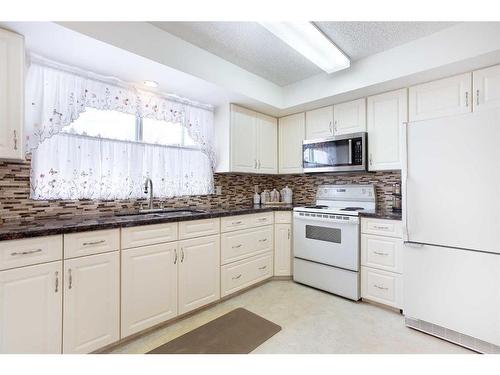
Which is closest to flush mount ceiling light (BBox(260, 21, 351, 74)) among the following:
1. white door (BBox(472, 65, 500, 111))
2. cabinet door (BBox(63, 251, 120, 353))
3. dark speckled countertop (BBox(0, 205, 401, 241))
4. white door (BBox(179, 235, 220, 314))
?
white door (BBox(472, 65, 500, 111))

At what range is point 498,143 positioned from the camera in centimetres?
162

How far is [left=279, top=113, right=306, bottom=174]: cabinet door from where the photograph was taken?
3.31 m

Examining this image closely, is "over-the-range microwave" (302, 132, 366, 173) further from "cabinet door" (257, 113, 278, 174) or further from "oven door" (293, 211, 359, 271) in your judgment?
"oven door" (293, 211, 359, 271)

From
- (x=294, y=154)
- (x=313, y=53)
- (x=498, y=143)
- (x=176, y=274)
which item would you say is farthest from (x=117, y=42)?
(x=498, y=143)

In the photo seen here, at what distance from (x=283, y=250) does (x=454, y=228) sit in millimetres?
1754

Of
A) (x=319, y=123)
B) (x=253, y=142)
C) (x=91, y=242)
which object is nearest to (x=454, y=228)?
(x=319, y=123)

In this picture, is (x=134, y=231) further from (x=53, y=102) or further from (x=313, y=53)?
(x=313, y=53)

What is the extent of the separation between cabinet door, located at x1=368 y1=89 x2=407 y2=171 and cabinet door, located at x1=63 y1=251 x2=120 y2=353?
8.57ft

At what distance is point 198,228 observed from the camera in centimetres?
228

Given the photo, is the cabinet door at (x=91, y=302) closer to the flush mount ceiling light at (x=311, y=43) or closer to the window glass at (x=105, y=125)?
the window glass at (x=105, y=125)

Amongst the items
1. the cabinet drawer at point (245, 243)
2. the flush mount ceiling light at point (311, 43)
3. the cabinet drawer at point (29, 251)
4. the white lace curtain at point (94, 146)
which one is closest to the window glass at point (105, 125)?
the white lace curtain at point (94, 146)

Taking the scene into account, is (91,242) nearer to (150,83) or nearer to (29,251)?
(29,251)

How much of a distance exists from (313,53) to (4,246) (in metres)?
2.55

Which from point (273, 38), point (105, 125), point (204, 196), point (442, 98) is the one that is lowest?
point (204, 196)
